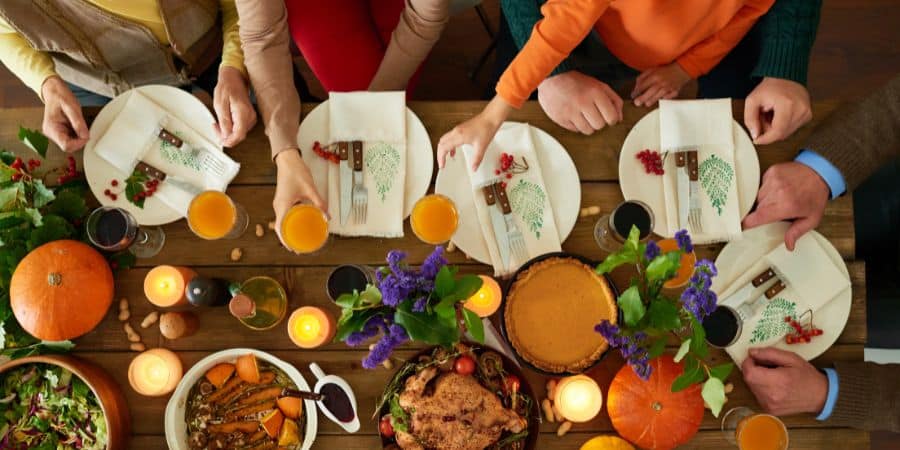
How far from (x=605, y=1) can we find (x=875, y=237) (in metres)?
1.08

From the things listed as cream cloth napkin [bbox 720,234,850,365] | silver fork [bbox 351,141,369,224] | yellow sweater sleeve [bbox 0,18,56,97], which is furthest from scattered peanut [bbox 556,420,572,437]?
yellow sweater sleeve [bbox 0,18,56,97]

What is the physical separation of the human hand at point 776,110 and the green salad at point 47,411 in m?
1.55

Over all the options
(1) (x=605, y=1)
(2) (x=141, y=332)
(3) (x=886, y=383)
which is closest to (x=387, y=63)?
(1) (x=605, y=1)

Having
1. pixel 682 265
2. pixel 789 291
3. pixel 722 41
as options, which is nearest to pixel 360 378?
pixel 682 265

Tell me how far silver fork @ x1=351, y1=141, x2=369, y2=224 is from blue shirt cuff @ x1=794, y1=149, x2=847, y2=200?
0.96 metres

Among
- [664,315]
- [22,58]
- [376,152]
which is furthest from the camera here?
[22,58]

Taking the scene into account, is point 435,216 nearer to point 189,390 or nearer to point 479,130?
point 479,130

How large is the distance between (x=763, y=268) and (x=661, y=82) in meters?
0.50

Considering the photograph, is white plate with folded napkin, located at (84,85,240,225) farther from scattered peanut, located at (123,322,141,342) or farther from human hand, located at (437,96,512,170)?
human hand, located at (437,96,512,170)

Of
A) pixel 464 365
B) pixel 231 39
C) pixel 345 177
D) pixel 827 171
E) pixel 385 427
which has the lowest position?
pixel 385 427

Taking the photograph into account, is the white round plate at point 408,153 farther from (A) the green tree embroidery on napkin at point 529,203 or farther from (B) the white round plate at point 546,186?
(A) the green tree embroidery on napkin at point 529,203

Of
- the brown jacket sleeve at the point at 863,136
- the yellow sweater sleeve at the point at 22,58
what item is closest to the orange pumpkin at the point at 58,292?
the yellow sweater sleeve at the point at 22,58

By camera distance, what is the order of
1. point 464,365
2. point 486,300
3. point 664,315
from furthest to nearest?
1. point 486,300
2. point 464,365
3. point 664,315

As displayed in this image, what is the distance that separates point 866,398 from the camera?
1.15 m
